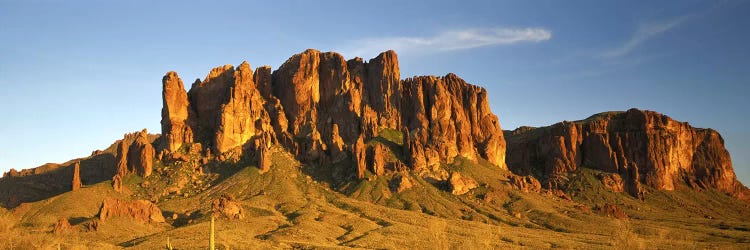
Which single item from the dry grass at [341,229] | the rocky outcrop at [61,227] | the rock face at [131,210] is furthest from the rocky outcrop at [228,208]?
the rocky outcrop at [61,227]

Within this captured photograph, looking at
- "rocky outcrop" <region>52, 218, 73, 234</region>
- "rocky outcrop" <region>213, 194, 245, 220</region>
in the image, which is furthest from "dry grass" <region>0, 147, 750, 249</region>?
"rocky outcrop" <region>213, 194, 245, 220</region>

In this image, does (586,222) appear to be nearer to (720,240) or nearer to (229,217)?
(720,240)

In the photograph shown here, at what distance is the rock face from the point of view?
173125 mm

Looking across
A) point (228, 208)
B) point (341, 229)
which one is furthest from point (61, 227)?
point (341, 229)

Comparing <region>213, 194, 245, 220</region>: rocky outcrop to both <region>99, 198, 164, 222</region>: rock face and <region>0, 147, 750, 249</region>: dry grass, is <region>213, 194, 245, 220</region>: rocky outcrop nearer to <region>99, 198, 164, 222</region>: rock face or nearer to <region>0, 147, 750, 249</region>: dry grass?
<region>0, 147, 750, 249</region>: dry grass

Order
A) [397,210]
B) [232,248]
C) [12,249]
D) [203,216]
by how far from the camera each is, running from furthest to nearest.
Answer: [397,210] < [203,216] < [232,248] < [12,249]

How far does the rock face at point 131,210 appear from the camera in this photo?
17312 cm

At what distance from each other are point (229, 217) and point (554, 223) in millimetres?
89213

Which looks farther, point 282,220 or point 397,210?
point 397,210

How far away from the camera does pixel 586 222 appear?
195000mm

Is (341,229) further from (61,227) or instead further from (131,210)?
(61,227)

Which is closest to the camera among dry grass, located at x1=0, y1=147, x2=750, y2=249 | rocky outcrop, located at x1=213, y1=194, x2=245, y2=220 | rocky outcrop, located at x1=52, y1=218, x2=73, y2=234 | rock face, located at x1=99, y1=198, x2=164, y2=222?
dry grass, located at x1=0, y1=147, x2=750, y2=249

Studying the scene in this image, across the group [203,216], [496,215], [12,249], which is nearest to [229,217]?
[203,216]

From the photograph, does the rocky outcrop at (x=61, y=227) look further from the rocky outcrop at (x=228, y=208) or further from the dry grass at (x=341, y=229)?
the rocky outcrop at (x=228, y=208)
